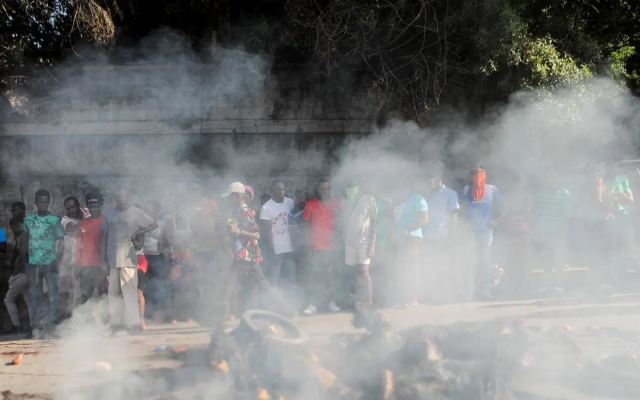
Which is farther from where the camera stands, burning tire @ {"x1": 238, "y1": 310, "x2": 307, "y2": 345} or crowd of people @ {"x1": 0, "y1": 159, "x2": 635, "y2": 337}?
crowd of people @ {"x1": 0, "y1": 159, "x2": 635, "y2": 337}

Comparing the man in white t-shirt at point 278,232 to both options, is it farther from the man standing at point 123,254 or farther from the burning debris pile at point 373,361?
the burning debris pile at point 373,361

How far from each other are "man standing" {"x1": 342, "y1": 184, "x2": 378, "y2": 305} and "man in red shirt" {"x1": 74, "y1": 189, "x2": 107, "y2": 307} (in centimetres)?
254

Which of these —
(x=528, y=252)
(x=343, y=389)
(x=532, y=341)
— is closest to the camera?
(x=343, y=389)

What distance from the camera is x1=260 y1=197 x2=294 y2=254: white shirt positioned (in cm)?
663

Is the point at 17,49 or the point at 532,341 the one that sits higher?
the point at 17,49

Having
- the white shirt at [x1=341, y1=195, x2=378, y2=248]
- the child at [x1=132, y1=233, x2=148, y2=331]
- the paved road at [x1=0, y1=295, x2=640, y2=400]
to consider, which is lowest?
the paved road at [x1=0, y1=295, x2=640, y2=400]

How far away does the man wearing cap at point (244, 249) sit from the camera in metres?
6.20

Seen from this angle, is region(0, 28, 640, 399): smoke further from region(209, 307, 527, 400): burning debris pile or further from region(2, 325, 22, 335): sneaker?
region(209, 307, 527, 400): burning debris pile

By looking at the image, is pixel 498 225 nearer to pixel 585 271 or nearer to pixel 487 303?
pixel 487 303

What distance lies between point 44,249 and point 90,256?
0.50 m

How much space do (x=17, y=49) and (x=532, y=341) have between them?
21.4 feet

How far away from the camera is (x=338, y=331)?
5.78 metres

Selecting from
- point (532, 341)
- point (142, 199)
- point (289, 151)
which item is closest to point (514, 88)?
point (289, 151)

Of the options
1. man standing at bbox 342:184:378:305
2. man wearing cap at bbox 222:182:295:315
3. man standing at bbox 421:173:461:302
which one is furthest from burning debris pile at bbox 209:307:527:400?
man standing at bbox 421:173:461:302
